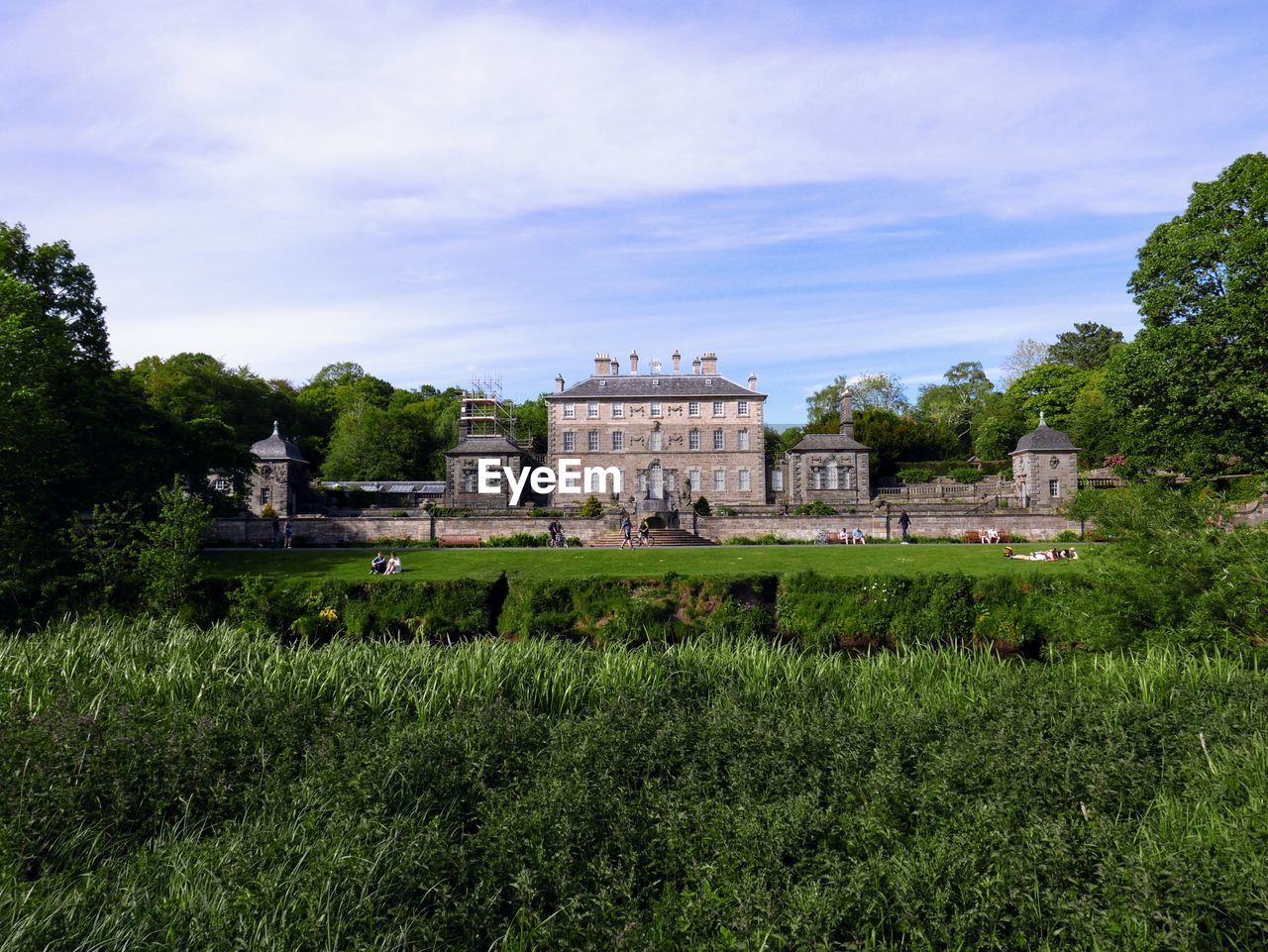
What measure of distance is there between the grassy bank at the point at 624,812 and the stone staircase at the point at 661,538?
24.1 metres

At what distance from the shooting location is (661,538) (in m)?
34.0

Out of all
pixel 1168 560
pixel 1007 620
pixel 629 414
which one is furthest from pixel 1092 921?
pixel 629 414

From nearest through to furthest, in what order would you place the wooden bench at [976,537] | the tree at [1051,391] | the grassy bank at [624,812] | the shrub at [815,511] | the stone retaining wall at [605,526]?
1. the grassy bank at [624,812]
2. the wooden bench at [976,537]
3. the stone retaining wall at [605,526]
4. the shrub at [815,511]
5. the tree at [1051,391]

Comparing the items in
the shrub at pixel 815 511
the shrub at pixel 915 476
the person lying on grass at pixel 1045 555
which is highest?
the shrub at pixel 915 476

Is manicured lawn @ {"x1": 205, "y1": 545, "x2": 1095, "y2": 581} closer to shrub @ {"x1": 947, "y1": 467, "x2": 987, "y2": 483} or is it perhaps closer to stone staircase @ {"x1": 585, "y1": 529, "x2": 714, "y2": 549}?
stone staircase @ {"x1": 585, "y1": 529, "x2": 714, "y2": 549}

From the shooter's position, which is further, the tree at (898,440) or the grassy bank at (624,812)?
the tree at (898,440)

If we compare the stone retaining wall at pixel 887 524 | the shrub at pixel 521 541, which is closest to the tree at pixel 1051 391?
the stone retaining wall at pixel 887 524

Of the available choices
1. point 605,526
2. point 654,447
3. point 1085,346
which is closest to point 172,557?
point 605,526

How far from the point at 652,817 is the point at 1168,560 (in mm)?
10416

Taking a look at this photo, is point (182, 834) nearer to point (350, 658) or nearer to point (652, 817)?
point (652, 817)

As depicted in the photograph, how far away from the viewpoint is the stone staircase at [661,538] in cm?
3394

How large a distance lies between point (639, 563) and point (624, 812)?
15030mm

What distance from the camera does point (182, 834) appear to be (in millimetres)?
6168

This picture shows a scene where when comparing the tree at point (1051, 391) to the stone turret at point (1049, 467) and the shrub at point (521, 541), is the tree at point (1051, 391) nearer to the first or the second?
the stone turret at point (1049, 467)
